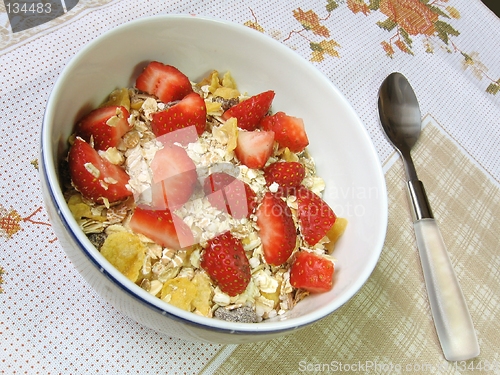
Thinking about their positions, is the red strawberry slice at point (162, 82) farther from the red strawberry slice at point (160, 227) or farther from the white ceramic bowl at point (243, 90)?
the red strawberry slice at point (160, 227)

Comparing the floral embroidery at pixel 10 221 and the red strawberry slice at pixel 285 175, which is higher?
the red strawberry slice at pixel 285 175

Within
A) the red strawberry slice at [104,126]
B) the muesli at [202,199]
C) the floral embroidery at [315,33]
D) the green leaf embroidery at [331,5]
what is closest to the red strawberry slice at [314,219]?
the muesli at [202,199]

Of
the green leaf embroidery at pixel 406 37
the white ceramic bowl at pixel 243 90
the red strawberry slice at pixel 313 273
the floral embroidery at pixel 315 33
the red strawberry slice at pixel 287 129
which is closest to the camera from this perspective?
the white ceramic bowl at pixel 243 90

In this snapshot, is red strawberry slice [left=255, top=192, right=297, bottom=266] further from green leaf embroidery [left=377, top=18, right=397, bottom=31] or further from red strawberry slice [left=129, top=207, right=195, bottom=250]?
green leaf embroidery [left=377, top=18, right=397, bottom=31]

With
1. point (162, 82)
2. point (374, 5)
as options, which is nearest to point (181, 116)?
point (162, 82)

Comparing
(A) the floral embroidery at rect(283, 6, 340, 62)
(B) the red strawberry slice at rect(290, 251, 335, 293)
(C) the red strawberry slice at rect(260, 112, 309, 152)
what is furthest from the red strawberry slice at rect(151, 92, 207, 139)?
(A) the floral embroidery at rect(283, 6, 340, 62)

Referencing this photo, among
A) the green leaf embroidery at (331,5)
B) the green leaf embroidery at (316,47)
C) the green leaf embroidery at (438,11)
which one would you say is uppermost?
the green leaf embroidery at (438,11)
